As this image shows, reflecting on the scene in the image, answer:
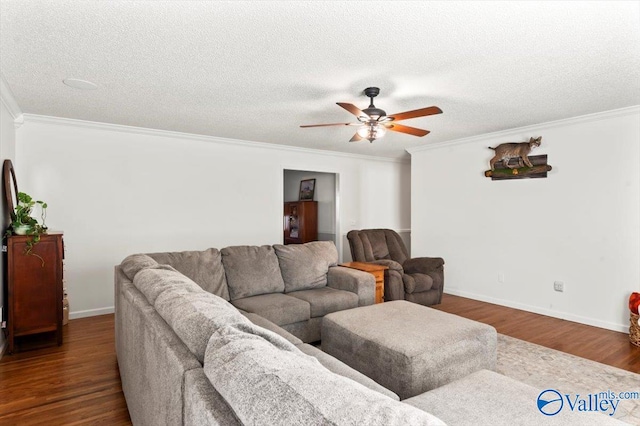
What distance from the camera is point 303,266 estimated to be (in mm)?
3629

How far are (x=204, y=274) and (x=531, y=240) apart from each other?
3.99m

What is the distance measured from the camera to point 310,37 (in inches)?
85.0

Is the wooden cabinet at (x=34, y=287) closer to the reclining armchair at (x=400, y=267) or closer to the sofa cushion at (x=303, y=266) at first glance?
the sofa cushion at (x=303, y=266)

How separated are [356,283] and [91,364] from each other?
2360 mm

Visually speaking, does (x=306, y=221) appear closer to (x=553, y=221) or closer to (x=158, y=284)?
(x=553, y=221)

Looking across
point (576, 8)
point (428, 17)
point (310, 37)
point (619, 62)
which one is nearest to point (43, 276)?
point (310, 37)

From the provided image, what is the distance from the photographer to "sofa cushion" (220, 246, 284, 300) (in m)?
3.27

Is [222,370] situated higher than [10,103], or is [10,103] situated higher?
[10,103]

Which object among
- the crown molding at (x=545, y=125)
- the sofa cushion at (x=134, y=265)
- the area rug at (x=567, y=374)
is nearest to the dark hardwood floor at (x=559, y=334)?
the area rug at (x=567, y=374)

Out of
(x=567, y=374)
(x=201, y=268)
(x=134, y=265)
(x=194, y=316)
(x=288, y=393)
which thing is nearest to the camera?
(x=288, y=393)

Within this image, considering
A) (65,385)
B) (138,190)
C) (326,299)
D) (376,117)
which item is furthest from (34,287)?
(376,117)

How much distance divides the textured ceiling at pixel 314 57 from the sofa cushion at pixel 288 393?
1702mm

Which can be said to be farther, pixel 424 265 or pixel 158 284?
pixel 424 265

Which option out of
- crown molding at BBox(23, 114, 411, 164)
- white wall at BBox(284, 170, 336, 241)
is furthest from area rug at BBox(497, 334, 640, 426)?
crown molding at BBox(23, 114, 411, 164)
